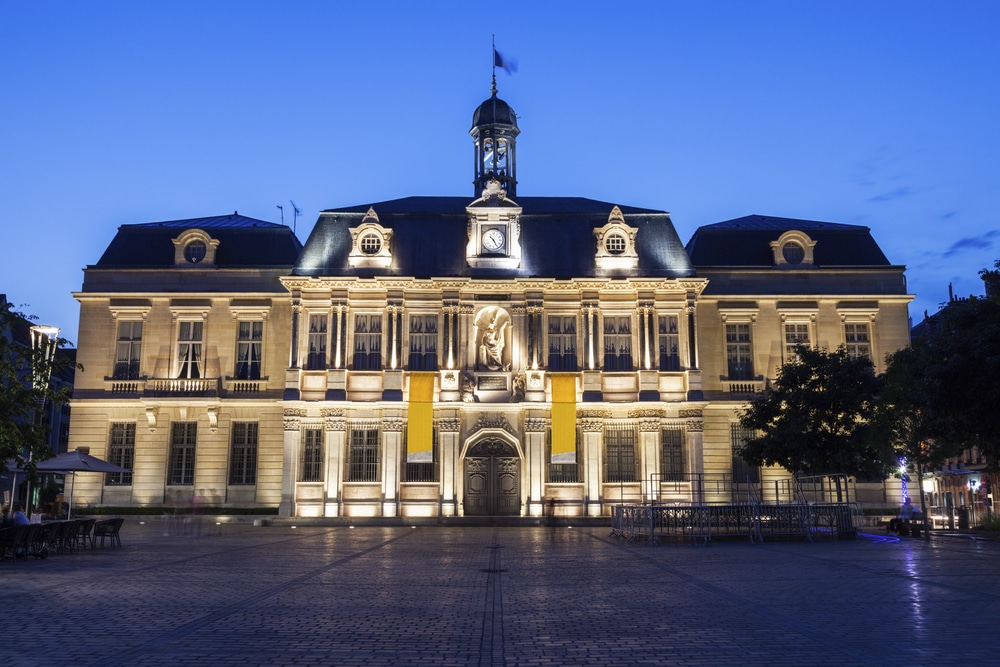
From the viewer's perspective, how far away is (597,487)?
4381 cm

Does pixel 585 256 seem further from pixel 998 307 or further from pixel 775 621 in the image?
pixel 775 621

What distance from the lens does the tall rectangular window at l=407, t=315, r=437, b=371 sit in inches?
1779

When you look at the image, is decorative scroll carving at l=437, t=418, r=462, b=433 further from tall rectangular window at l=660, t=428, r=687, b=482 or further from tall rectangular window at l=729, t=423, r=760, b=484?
tall rectangular window at l=729, t=423, r=760, b=484

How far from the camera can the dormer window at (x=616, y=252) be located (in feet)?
152

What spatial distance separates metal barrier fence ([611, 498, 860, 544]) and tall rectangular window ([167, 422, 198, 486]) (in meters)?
24.9

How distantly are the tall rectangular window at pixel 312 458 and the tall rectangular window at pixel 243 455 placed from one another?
10.3 ft

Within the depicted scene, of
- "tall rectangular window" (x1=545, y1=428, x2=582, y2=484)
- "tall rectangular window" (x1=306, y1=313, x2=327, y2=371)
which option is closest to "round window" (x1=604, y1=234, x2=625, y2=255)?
"tall rectangular window" (x1=545, y1=428, x2=582, y2=484)

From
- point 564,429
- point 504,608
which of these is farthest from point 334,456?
point 504,608

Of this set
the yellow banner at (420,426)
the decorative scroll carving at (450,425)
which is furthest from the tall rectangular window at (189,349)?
the decorative scroll carving at (450,425)

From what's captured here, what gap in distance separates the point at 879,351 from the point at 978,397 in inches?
955

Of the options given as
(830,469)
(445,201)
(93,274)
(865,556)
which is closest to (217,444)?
(93,274)

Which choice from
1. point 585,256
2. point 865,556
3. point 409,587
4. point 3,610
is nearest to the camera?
point 3,610

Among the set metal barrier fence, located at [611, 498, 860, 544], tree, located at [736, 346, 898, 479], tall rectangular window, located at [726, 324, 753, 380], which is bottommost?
metal barrier fence, located at [611, 498, 860, 544]

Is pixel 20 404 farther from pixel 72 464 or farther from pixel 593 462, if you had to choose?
pixel 593 462
